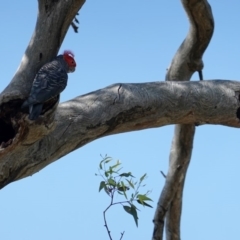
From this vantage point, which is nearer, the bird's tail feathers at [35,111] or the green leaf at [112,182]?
the bird's tail feathers at [35,111]

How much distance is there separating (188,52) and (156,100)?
1.03 meters

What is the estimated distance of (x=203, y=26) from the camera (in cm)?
425

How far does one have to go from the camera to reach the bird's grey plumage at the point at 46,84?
9.41 feet

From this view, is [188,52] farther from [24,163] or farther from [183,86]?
[24,163]

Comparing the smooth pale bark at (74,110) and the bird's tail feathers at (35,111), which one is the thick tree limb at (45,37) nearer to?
the smooth pale bark at (74,110)

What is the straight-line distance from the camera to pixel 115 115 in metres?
3.34

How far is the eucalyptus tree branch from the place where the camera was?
422 centimetres

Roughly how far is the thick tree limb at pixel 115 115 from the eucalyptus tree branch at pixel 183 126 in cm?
64

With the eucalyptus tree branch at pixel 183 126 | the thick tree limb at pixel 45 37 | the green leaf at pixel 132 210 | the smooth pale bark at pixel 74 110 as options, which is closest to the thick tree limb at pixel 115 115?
the smooth pale bark at pixel 74 110

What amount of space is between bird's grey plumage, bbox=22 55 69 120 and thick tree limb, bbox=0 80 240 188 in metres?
0.06

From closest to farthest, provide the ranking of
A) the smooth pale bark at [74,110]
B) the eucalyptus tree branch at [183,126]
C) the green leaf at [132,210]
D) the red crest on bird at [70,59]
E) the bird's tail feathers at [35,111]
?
the bird's tail feathers at [35,111] < the smooth pale bark at [74,110] < the red crest on bird at [70,59] < the green leaf at [132,210] < the eucalyptus tree branch at [183,126]

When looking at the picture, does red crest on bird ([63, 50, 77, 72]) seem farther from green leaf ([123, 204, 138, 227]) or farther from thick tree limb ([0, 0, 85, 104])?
green leaf ([123, 204, 138, 227])

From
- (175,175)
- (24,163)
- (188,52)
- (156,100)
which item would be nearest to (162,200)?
(175,175)

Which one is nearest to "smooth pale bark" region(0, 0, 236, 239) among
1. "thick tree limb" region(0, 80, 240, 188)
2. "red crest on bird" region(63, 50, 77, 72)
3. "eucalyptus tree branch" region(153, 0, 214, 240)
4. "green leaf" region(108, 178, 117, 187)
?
"thick tree limb" region(0, 80, 240, 188)
